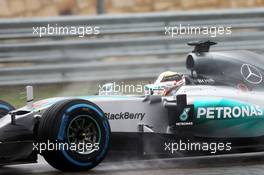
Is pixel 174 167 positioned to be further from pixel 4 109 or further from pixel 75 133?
pixel 4 109

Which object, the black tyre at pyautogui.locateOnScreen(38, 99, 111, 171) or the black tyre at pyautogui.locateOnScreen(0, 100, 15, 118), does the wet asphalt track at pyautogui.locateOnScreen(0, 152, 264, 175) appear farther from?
the black tyre at pyautogui.locateOnScreen(0, 100, 15, 118)

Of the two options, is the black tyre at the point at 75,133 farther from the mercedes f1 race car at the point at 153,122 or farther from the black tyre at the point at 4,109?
the black tyre at the point at 4,109

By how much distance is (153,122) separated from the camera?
24.7 feet

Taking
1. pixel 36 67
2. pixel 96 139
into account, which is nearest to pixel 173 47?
pixel 36 67

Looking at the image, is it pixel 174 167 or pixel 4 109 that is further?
pixel 4 109

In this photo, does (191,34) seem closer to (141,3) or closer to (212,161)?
(141,3)

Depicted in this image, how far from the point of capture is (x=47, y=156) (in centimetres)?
704

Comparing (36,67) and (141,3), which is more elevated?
(141,3)

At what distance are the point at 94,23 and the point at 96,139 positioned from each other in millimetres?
4985

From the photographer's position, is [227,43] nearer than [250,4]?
Yes

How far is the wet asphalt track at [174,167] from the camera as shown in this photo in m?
7.25

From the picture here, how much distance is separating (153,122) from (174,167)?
1.51ft

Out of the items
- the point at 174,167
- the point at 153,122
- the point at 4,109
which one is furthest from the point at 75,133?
the point at 4,109

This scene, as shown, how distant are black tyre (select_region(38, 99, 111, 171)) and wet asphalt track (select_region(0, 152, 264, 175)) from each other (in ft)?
0.56
